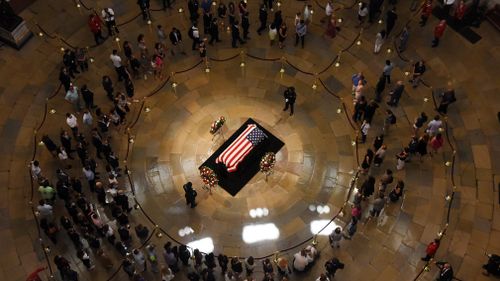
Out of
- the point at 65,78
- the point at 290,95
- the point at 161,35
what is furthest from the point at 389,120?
the point at 65,78

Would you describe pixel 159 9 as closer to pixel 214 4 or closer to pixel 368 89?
pixel 214 4

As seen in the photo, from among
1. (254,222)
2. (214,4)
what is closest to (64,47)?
(214,4)

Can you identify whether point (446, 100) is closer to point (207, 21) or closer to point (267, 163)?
point (267, 163)

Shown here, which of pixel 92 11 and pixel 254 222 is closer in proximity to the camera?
pixel 254 222

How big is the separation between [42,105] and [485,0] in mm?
20033

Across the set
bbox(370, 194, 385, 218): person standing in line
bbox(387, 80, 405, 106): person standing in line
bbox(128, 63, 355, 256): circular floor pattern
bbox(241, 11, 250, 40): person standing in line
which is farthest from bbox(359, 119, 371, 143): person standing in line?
bbox(241, 11, 250, 40): person standing in line

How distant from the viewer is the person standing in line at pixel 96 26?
23.8 m

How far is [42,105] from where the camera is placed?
75.1 ft

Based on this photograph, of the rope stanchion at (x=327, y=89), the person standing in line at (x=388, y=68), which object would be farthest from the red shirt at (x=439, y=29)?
the rope stanchion at (x=327, y=89)

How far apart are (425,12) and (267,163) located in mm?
10395

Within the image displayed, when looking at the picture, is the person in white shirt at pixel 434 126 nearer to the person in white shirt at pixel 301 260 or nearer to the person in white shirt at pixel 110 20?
the person in white shirt at pixel 301 260

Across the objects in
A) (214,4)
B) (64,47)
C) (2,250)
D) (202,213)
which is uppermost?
(214,4)

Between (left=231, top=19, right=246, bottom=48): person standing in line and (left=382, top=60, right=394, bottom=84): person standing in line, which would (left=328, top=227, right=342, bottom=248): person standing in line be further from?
(left=231, top=19, right=246, bottom=48): person standing in line

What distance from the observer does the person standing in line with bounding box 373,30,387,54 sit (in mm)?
23141
